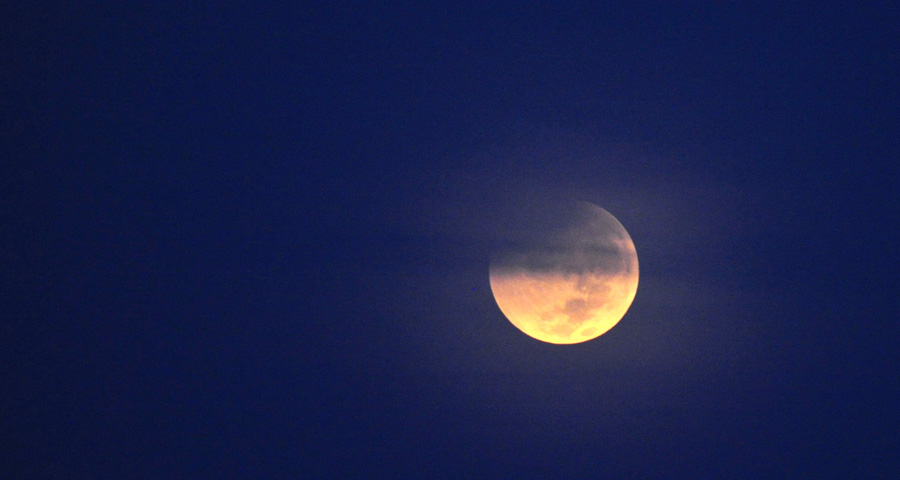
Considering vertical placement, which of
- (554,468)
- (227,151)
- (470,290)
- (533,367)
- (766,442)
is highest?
(227,151)

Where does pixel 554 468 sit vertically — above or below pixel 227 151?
below

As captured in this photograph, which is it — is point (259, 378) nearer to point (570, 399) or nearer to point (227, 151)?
point (227, 151)

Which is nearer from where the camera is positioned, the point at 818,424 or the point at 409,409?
the point at 818,424

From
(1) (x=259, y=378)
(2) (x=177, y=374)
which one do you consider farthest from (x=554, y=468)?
(2) (x=177, y=374)

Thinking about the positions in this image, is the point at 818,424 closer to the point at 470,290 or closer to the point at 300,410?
the point at 470,290

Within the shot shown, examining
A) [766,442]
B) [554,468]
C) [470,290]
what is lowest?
[554,468]

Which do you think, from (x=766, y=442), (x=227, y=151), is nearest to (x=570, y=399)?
(x=766, y=442)
